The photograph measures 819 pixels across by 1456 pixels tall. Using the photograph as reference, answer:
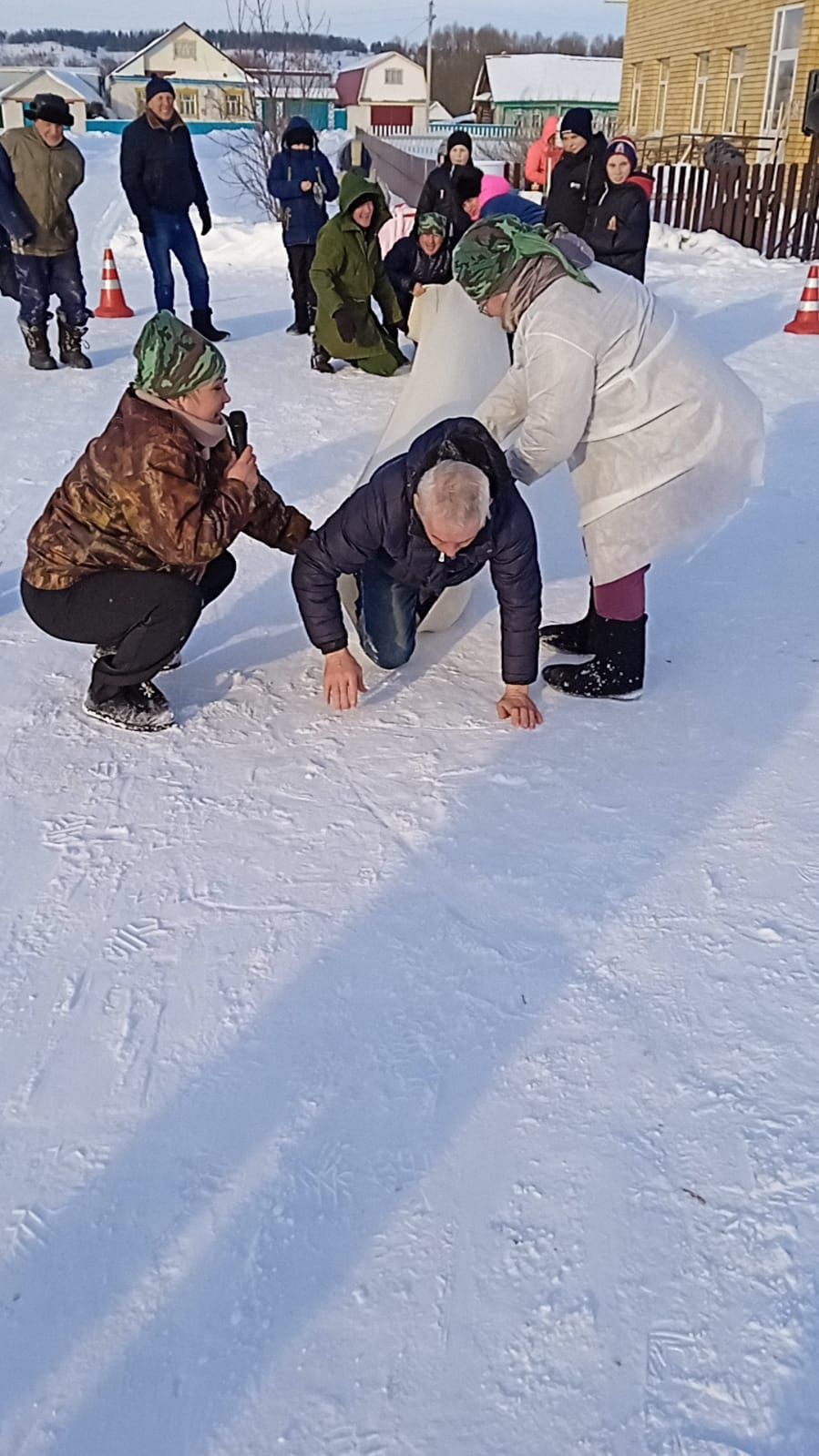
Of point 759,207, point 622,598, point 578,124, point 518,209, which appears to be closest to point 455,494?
point 622,598

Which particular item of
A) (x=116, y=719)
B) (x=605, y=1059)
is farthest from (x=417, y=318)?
(x=605, y=1059)

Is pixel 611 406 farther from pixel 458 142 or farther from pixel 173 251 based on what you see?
pixel 173 251

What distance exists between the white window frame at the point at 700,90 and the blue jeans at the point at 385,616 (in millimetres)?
23905

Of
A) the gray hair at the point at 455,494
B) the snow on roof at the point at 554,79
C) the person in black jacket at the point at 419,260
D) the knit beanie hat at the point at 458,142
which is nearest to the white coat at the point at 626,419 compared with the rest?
the gray hair at the point at 455,494

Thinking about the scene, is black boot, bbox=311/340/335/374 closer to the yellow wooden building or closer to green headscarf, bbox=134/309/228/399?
green headscarf, bbox=134/309/228/399

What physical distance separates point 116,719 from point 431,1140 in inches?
65.6

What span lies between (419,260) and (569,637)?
15.6ft

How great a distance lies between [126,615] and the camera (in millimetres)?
2963

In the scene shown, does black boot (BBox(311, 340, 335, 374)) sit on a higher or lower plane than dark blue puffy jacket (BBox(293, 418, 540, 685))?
lower

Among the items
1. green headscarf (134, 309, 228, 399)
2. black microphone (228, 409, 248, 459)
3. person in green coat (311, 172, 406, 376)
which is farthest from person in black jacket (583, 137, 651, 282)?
green headscarf (134, 309, 228, 399)

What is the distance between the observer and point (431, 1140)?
1.88 m

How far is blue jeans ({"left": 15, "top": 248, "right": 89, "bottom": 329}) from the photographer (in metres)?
6.95

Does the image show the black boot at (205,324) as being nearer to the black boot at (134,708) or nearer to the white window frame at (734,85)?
the black boot at (134,708)

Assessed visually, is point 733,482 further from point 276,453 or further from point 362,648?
point 276,453
